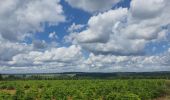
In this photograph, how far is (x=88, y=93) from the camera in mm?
61062

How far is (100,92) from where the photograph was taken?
234 ft

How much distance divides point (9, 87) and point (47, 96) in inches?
2056

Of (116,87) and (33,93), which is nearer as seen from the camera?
(33,93)

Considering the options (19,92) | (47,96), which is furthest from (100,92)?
(19,92)

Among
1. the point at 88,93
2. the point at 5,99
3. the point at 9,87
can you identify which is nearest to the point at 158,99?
the point at 88,93

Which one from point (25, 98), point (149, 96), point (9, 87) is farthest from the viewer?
point (9, 87)

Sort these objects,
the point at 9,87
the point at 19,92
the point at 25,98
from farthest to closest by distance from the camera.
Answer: the point at 9,87 < the point at 19,92 < the point at 25,98

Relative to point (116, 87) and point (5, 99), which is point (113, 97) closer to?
point (5, 99)

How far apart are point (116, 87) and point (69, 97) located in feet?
81.2

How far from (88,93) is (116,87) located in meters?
25.7

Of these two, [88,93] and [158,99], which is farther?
[158,99]

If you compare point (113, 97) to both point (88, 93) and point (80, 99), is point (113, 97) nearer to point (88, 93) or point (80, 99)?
point (80, 99)

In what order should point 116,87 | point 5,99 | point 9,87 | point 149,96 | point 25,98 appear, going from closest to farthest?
point 5,99
point 25,98
point 149,96
point 116,87
point 9,87

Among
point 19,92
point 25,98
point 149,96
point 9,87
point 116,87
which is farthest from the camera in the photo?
point 9,87
